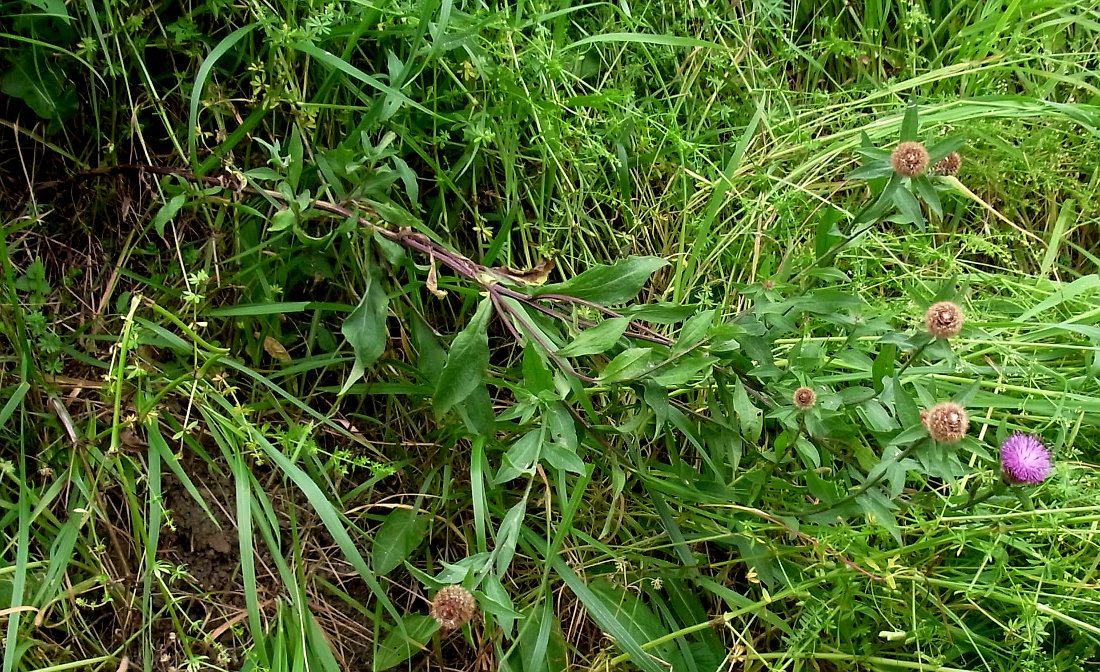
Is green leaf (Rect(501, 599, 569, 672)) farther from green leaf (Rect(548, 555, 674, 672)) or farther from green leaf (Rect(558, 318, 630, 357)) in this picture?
green leaf (Rect(558, 318, 630, 357))

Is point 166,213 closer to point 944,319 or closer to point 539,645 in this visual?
point 539,645

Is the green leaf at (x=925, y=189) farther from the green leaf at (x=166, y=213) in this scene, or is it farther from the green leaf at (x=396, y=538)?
the green leaf at (x=166, y=213)

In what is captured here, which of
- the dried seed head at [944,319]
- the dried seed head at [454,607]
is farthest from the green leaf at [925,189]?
the dried seed head at [454,607]

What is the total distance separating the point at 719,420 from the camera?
4.31 ft

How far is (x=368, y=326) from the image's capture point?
1268 millimetres

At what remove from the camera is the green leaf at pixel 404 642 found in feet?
4.58

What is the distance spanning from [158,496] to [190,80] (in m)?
0.73

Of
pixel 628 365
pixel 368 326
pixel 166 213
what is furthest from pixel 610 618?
pixel 166 213

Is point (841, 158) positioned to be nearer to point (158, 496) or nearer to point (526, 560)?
point (526, 560)

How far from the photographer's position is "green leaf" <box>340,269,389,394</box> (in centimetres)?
126

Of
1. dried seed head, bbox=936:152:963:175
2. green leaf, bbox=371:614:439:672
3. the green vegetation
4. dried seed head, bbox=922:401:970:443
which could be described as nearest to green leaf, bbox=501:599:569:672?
the green vegetation

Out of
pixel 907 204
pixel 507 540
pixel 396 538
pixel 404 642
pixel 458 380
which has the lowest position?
pixel 404 642

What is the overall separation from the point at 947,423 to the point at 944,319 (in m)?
0.14

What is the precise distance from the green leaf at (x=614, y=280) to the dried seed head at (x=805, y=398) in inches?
10.7
